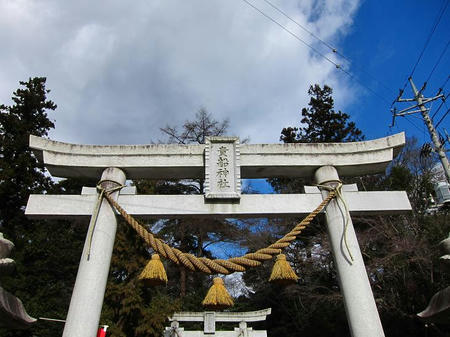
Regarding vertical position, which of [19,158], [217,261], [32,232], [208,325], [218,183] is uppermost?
[19,158]

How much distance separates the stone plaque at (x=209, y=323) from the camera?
33.8 feet

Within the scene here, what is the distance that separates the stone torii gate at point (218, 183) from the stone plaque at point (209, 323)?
6.87 m

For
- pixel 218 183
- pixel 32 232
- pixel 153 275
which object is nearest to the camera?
pixel 153 275

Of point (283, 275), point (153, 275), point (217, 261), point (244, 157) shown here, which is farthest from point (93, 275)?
point (244, 157)

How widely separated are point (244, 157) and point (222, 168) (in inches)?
16.5

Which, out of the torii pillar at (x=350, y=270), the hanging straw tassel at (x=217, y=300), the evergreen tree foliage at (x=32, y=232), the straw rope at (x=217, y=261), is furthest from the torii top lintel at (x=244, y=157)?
the evergreen tree foliage at (x=32, y=232)

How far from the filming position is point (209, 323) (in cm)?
1039

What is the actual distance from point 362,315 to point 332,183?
1.88m

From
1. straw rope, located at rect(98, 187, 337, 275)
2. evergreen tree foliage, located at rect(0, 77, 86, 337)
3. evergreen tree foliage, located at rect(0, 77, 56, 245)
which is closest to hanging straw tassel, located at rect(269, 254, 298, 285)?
straw rope, located at rect(98, 187, 337, 275)

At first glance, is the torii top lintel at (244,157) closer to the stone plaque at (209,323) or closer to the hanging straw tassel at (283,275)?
the hanging straw tassel at (283,275)

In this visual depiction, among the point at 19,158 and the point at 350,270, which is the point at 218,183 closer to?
the point at 350,270

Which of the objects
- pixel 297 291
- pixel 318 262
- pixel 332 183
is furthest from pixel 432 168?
pixel 332 183

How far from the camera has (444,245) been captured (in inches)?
118

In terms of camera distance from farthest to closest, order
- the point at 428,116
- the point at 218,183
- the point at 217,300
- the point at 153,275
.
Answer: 1. the point at 428,116
2. the point at 218,183
3. the point at 217,300
4. the point at 153,275
